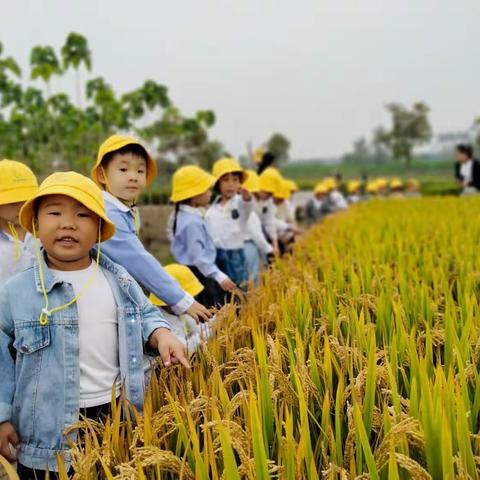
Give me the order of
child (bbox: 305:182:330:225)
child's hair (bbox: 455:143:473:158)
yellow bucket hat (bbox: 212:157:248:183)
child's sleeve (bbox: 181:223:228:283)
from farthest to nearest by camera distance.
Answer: child (bbox: 305:182:330:225)
child's hair (bbox: 455:143:473:158)
yellow bucket hat (bbox: 212:157:248:183)
child's sleeve (bbox: 181:223:228:283)

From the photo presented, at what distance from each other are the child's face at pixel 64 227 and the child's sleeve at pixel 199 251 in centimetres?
164

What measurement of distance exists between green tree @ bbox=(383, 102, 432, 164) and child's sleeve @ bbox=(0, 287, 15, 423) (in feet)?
161

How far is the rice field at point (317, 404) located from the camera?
3.38 feet

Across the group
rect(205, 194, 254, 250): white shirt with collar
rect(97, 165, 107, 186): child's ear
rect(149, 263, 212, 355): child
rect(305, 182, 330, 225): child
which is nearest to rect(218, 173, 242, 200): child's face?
rect(205, 194, 254, 250): white shirt with collar

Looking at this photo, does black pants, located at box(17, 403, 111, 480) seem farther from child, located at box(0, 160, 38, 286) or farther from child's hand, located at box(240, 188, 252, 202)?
child's hand, located at box(240, 188, 252, 202)

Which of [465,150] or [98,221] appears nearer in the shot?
[98,221]

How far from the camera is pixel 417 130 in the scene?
47531 millimetres

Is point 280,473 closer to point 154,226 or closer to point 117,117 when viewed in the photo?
point 154,226

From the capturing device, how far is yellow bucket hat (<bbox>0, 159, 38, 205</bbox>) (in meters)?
2.25

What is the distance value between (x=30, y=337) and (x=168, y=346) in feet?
1.27

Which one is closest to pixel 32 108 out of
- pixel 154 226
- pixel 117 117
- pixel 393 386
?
pixel 117 117

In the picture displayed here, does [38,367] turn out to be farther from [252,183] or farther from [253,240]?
[252,183]

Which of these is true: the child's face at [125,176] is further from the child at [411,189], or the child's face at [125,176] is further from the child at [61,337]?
the child at [411,189]

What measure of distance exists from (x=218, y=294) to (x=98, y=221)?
2045 mm
